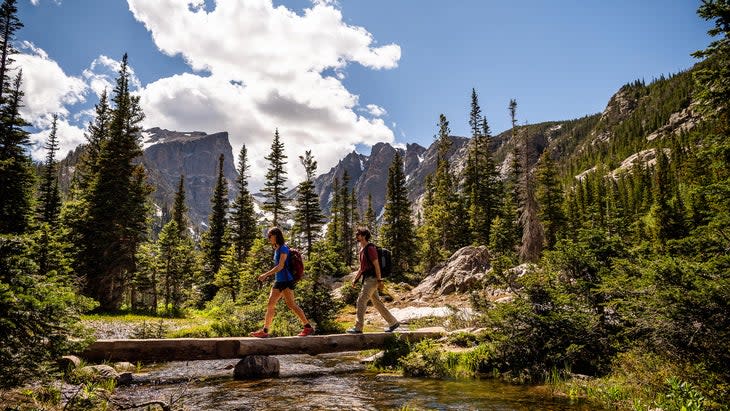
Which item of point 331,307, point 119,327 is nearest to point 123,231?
point 119,327

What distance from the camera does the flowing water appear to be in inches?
258

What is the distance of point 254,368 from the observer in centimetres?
924

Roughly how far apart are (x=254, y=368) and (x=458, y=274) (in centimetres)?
2722

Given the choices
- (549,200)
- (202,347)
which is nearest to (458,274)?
(549,200)

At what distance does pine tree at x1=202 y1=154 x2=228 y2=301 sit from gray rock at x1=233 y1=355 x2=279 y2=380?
42.4 meters

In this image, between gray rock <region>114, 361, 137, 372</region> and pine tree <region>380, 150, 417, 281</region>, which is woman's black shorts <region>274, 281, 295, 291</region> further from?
pine tree <region>380, 150, 417, 281</region>

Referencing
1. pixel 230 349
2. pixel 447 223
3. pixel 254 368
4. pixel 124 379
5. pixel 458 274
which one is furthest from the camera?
pixel 447 223

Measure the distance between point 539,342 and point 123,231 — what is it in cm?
3329

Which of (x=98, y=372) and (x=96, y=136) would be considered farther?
(x=96, y=136)

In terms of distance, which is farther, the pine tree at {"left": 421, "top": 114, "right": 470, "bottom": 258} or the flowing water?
the pine tree at {"left": 421, "top": 114, "right": 470, "bottom": 258}

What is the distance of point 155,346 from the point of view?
28.3 ft

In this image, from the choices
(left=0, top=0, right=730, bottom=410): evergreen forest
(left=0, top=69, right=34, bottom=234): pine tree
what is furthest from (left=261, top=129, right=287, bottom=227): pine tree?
(left=0, top=69, right=34, bottom=234): pine tree

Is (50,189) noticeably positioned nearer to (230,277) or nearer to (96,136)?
(96,136)

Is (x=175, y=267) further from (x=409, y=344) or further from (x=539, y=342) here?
(x=539, y=342)
